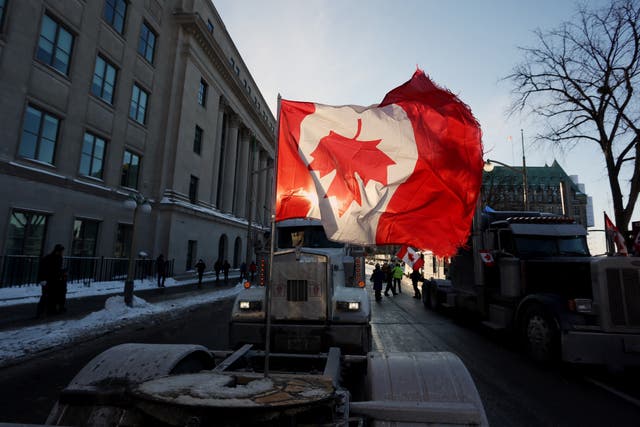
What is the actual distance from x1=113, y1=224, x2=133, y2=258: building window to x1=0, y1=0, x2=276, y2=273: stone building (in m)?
0.09

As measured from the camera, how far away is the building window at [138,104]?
22.6 metres

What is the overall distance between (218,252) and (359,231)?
30.4 m

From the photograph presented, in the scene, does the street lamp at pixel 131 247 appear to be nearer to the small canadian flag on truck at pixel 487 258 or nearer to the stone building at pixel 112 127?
the stone building at pixel 112 127

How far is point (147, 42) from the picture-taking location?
2427cm

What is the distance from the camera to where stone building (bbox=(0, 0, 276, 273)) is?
49.6 feet

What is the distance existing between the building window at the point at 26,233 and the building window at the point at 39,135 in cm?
281

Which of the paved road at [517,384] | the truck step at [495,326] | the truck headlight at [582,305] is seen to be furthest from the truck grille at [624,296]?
the truck step at [495,326]

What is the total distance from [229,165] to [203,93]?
8421mm

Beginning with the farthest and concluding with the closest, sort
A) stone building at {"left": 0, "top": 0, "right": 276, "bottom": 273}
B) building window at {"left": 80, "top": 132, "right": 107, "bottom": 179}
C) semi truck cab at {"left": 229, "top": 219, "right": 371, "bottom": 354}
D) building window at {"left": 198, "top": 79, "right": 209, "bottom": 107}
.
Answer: building window at {"left": 198, "top": 79, "right": 209, "bottom": 107}
building window at {"left": 80, "top": 132, "right": 107, "bottom": 179}
stone building at {"left": 0, "top": 0, "right": 276, "bottom": 273}
semi truck cab at {"left": 229, "top": 219, "right": 371, "bottom": 354}

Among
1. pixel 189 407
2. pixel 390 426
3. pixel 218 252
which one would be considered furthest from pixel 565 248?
pixel 218 252

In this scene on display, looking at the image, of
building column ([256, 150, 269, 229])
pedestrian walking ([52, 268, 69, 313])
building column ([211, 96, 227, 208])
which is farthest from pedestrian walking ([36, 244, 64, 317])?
building column ([256, 150, 269, 229])

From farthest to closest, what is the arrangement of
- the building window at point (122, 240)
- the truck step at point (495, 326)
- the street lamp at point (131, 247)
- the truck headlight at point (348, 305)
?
the building window at point (122, 240) → the street lamp at point (131, 247) → the truck step at point (495, 326) → the truck headlight at point (348, 305)

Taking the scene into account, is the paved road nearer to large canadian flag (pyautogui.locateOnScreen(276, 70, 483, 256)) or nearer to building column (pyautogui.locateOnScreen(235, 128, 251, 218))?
large canadian flag (pyautogui.locateOnScreen(276, 70, 483, 256))

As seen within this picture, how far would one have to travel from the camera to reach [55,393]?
4.65 meters
